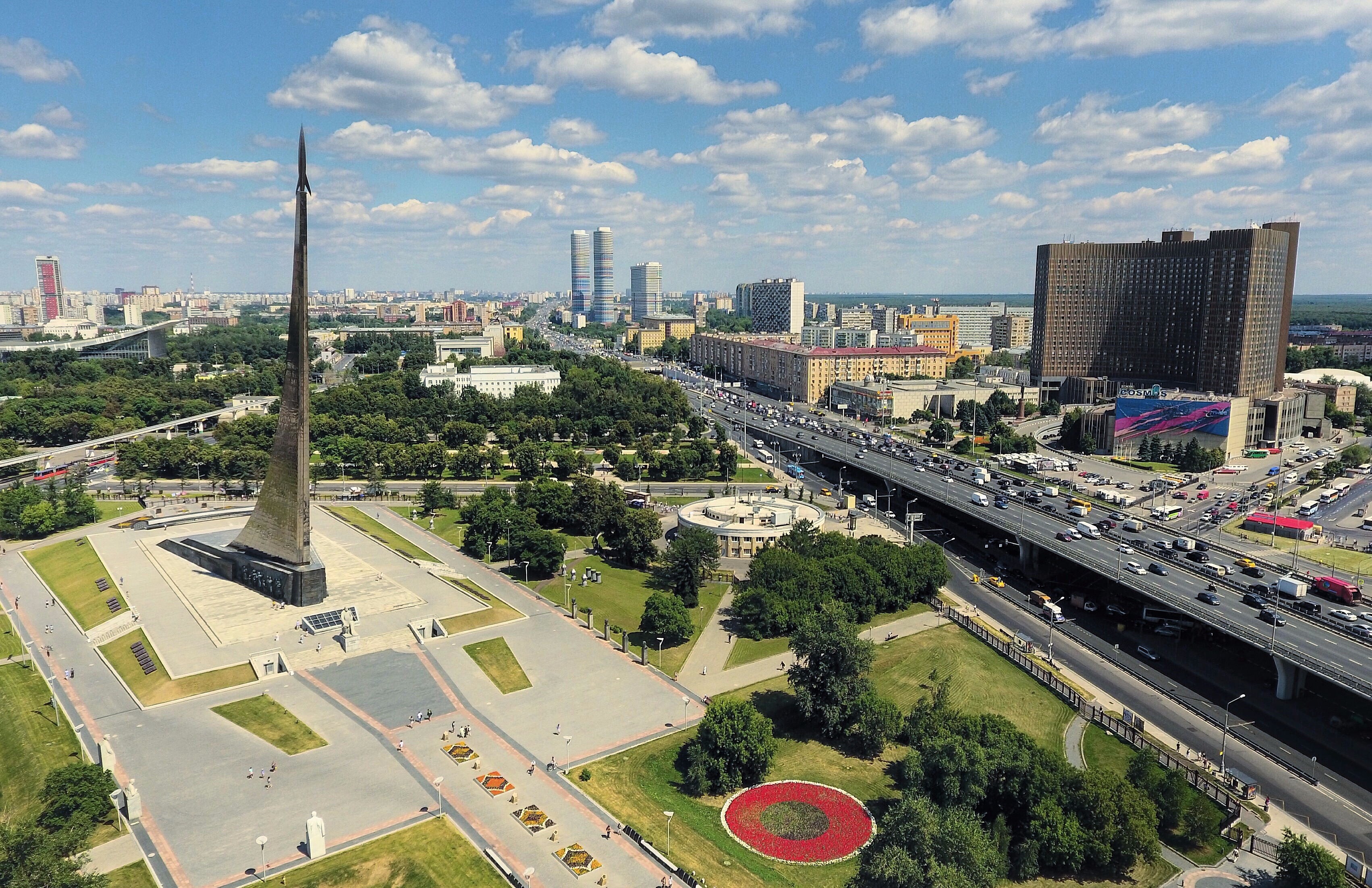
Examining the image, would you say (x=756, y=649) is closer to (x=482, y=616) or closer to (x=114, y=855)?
(x=482, y=616)

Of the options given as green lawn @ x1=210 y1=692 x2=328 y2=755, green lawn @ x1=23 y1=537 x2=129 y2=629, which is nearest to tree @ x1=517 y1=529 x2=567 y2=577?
green lawn @ x1=210 y1=692 x2=328 y2=755

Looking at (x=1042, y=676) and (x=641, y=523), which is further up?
(x=641, y=523)

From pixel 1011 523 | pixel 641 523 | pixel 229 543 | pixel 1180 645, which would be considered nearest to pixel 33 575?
pixel 229 543

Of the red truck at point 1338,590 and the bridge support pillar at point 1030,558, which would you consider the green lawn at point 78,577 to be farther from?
the red truck at point 1338,590

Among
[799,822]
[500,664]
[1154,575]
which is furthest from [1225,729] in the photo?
[500,664]

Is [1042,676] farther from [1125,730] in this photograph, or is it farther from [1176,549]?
[1176,549]

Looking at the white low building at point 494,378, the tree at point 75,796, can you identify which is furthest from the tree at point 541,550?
the white low building at point 494,378
